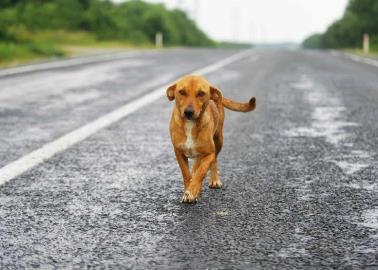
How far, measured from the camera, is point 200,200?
4316 mm

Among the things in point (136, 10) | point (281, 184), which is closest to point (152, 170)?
point (281, 184)

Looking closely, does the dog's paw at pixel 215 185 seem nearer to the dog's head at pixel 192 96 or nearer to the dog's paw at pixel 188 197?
the dog's paw at pixel 188 197

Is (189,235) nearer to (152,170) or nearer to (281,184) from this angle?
(281,184)

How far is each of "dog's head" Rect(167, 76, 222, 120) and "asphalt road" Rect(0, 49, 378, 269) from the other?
1.88ft

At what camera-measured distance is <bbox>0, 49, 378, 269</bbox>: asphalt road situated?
3.21m

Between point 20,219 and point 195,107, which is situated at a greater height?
point 195,107

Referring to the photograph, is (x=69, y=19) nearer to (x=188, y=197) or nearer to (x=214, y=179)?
(x=214, y=179)

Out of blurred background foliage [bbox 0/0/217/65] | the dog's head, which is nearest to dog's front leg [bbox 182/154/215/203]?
the dog's head

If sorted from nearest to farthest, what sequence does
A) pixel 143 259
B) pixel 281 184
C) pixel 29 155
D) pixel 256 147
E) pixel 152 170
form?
1. pixel 143 259
2. pixel 281 184
3. pixel 152 170
4. pixel 29 155
5. pixel 256 147

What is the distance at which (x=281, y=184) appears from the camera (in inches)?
186

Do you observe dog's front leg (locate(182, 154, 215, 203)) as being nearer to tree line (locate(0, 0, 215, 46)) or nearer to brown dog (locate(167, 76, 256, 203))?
brown dog (locate(167, 76, 256, 203))

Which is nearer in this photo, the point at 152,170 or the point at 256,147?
the point at 152,170

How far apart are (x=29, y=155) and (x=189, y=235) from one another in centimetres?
267

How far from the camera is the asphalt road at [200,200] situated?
10.5 feet
